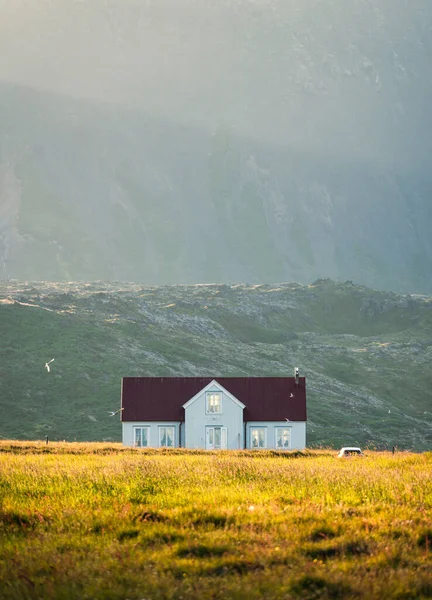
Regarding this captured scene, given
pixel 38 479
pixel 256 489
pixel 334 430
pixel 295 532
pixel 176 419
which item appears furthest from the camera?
pixel 334 430

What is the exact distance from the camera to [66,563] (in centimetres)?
1306

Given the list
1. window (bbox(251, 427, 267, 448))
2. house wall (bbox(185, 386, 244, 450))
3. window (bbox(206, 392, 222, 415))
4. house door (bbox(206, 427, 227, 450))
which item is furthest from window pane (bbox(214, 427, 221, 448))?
window (bbox(251, 427, 267, 448))

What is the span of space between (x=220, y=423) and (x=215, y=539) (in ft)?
202

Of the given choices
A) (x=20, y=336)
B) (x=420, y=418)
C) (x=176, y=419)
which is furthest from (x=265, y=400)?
(x=20, y=336)

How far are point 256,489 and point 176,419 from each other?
57.2m

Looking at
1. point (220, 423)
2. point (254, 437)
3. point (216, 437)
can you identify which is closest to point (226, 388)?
point (220, 423)

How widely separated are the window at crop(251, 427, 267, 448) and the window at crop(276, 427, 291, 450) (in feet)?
3.69

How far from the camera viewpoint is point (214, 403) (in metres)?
76.2

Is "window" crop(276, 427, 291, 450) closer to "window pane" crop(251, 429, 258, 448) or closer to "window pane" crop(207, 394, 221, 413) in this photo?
"window pane" crop(251, 429, 258, 448)

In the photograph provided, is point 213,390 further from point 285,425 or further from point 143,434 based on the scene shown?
point 143,434

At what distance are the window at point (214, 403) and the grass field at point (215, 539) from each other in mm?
54424

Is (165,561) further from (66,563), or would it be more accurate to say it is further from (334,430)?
(334,430)

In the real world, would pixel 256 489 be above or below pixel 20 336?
below

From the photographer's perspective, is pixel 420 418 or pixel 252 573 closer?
pixel 252 573
